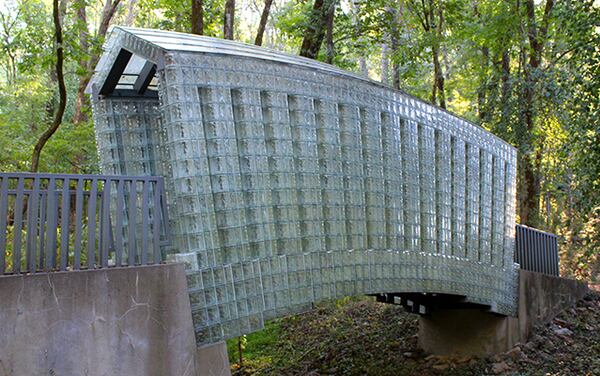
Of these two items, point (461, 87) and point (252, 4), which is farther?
point (461, 87)

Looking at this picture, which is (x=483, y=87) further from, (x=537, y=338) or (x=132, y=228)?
(x=132, y=228)

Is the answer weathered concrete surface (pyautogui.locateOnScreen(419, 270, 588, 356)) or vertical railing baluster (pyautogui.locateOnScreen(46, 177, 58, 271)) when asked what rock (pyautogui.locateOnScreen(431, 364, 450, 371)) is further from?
vertical railing baluster (pyautogui.locateOnScreen(46, 177, 58, 271))

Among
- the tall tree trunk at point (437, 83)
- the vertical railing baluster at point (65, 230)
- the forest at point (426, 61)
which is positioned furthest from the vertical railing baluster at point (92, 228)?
the tall tree trunk at point (437, 83)

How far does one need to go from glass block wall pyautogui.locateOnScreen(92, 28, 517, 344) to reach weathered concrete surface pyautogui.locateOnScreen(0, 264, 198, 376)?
297 mm

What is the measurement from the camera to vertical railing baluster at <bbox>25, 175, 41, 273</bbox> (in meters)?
4.03

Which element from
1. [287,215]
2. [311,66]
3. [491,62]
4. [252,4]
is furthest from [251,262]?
[491,62]

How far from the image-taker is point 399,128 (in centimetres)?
716

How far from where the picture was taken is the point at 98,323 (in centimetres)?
411

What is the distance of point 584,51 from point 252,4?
9001 millimetres

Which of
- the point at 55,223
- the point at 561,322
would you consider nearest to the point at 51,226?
the point at 55,223

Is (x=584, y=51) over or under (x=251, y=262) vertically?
over

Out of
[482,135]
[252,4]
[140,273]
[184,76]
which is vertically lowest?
[140,273]

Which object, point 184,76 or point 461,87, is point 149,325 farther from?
point 461,87

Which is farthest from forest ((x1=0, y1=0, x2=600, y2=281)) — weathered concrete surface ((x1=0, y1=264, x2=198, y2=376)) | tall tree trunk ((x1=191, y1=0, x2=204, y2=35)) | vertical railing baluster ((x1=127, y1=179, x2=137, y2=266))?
weathered concrete surface ((x1=0, y1=264, x2=198, y2=376))
